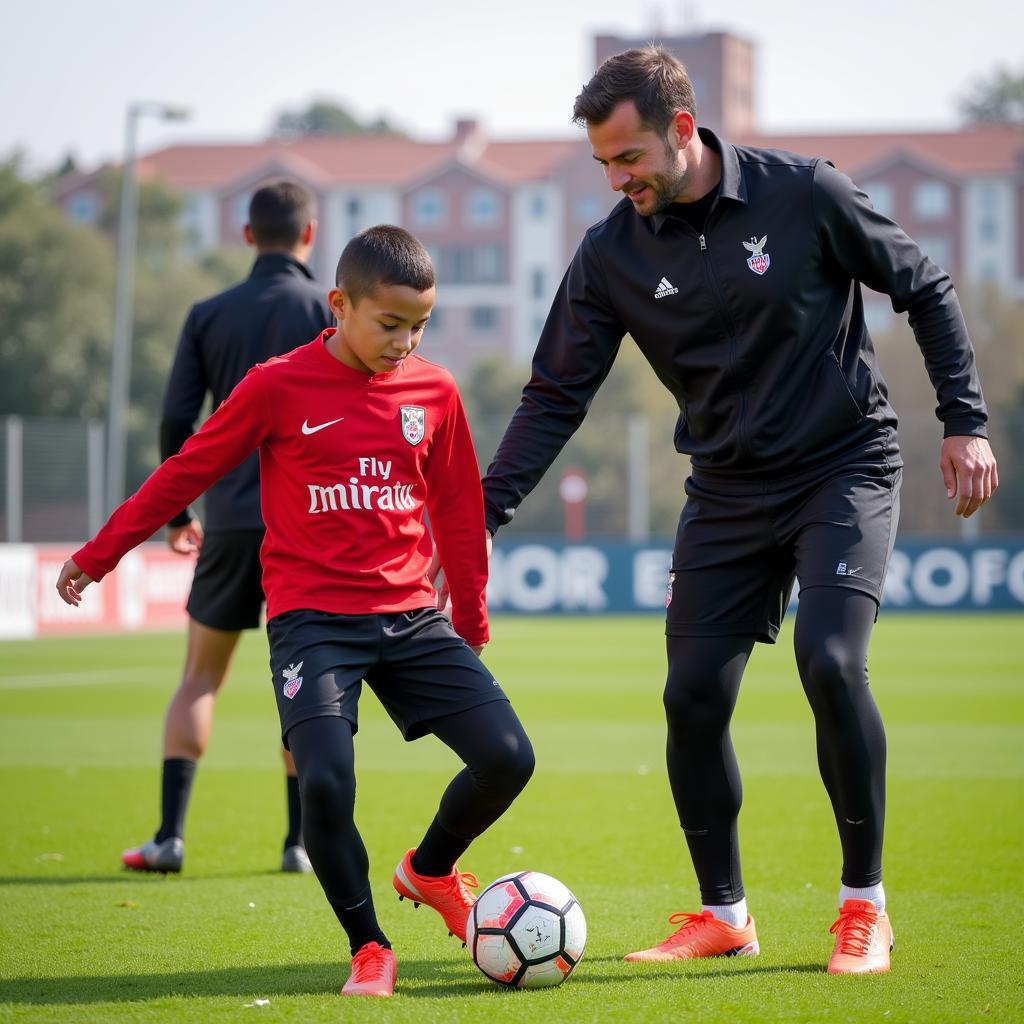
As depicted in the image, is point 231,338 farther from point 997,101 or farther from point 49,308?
point 997,101

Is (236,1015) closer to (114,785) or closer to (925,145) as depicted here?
(114,785)

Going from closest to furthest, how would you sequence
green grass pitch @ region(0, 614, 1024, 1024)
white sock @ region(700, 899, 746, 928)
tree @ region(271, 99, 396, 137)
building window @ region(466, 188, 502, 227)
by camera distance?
green grass pitch @ region(0, 614, 1024, 1024), white sock @ region(700, 899, 746, 928), building window @ region(466, 188, 502, 227), tree @ region(271, 99, 396, 137)

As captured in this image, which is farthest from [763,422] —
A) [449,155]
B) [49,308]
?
[449,155]

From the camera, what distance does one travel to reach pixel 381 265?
4332mm

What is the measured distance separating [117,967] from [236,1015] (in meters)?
0.77

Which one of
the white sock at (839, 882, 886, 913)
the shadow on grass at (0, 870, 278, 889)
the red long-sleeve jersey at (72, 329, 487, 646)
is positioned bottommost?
the shadow on grass at (0, 870, 278, 889)

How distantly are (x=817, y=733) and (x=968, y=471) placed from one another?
31.6 inches

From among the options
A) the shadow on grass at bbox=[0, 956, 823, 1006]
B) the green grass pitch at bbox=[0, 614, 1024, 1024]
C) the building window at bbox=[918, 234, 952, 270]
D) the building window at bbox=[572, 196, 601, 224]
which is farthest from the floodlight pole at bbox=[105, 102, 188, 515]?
the building window at bbox=[918, 234, 952, 270]

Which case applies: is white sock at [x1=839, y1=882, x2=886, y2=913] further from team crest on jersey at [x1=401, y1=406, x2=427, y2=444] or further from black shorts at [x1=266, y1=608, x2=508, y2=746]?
team crest on jersey at [x1=401, y1=406, x2=427, y2=444]

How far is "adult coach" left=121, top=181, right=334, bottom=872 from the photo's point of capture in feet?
20.1

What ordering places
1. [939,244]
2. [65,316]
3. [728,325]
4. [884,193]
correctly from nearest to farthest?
[728,325]
[65,316]
[884,193]
[939,244]

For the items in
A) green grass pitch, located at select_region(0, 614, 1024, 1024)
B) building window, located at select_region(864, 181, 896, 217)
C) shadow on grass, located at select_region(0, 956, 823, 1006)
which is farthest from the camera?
building window, located at select_region(864, 181, 896, 217)

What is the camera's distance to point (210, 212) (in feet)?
291

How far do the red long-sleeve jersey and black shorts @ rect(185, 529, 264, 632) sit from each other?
1.59 m
